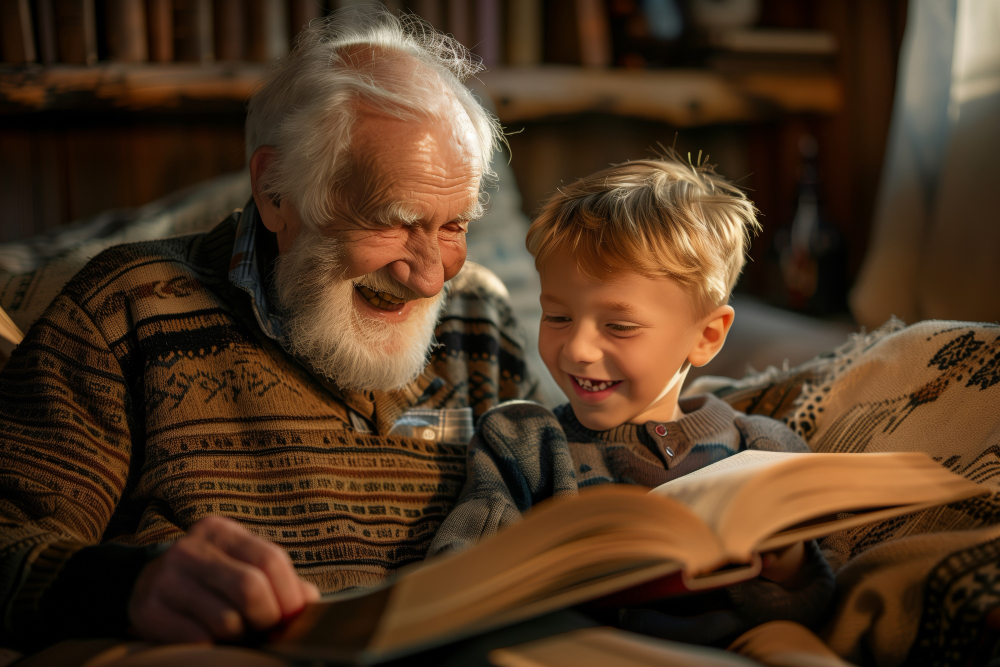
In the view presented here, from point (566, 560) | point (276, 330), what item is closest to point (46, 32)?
point (276, 330)

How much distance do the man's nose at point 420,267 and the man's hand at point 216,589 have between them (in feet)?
1.71

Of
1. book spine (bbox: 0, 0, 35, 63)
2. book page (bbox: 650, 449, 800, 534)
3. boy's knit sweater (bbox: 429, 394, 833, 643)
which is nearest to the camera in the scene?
book page (bbox: 650, 449, 800, 534)

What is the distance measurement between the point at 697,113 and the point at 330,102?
1642mm

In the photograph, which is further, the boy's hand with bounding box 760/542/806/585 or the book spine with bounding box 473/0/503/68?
the book spine with bounding box 473/0/503/68

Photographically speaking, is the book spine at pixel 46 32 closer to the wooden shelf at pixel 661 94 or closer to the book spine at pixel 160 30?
the book spine at pixel 160 30

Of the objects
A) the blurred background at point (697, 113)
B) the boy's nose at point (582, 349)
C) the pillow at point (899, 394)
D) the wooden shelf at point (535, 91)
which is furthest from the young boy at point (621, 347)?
the wooden shelf at point (535, 91)

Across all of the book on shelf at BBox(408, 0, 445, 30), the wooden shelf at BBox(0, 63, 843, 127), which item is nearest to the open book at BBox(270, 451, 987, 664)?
the wooden shelf at BBox(0, 63, 843, 127)

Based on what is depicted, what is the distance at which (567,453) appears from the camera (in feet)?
3.37

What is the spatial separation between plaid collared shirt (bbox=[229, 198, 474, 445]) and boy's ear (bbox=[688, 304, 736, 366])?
1.36ft

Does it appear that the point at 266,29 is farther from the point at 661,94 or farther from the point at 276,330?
the point at 276,330

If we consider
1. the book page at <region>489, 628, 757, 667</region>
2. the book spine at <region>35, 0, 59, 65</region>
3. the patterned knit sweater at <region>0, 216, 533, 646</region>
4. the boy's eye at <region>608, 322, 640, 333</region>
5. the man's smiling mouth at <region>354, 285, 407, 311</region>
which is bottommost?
the patterned knit sweater at <region>0, 216, 533, 646</region>

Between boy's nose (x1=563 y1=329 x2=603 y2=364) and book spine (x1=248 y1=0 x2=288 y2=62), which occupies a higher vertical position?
book spine (x1=248 y1=0 x2=288 y2=62)

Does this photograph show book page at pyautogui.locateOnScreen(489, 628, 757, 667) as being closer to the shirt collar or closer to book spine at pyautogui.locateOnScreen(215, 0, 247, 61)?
the shirt collar

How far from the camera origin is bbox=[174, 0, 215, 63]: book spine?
210 centimetres
